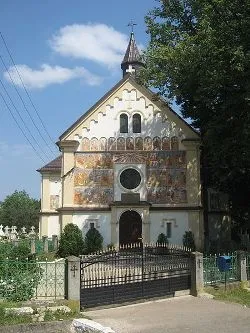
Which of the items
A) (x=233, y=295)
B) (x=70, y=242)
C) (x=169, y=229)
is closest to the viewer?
(x=233, y=295)

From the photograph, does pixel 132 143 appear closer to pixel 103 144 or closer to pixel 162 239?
pixel 103 144

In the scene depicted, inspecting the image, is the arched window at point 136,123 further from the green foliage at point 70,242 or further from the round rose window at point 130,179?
the green foliage at point 70,242

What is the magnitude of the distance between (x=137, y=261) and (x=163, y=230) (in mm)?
15472

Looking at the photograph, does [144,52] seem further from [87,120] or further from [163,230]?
[163,230]

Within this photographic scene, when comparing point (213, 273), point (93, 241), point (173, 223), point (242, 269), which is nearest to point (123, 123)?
point (173, 223)

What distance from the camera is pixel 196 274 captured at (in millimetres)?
15375

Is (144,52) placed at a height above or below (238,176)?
above

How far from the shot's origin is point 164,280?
14742 millimetres

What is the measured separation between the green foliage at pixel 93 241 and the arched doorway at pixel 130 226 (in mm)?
1512

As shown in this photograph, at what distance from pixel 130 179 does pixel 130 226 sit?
307 centimetres

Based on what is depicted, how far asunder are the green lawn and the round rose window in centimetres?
1430

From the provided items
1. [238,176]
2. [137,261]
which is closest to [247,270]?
[137,261]

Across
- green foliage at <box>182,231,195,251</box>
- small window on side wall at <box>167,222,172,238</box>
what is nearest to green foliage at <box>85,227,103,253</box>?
small window on side wall at <box>167,222,172,238</box>

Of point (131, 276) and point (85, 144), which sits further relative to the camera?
point (85, 144)
